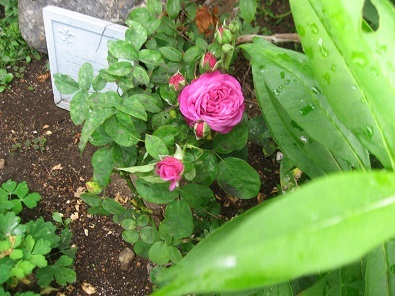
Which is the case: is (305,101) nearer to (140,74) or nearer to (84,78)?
(140,74)

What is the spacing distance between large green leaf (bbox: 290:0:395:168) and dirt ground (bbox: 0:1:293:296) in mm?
951

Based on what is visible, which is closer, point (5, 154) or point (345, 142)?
point (345, 142)

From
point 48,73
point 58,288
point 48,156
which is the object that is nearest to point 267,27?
point 48,73

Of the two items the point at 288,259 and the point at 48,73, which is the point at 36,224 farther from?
the point at 288,259

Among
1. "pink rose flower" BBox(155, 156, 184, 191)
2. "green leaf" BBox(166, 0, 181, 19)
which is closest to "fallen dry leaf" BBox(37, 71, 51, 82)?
"green leaf" BBox(166, 0, 181, 19)

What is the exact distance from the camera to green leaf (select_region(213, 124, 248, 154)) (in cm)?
113

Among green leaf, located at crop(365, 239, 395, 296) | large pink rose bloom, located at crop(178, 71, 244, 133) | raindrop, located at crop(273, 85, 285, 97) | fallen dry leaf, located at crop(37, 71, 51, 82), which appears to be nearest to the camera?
green leaf, located at crop(365, 239, 395, 296)

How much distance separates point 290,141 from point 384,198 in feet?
1.65

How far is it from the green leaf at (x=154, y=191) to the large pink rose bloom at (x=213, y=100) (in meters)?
0.19

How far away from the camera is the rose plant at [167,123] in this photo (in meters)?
1.00

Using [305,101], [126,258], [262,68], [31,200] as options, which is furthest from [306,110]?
[31,200]

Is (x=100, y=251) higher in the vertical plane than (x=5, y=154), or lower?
lower

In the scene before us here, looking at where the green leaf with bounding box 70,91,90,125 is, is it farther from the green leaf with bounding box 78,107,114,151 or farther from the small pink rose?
the small pink rose

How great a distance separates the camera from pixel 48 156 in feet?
5.78
